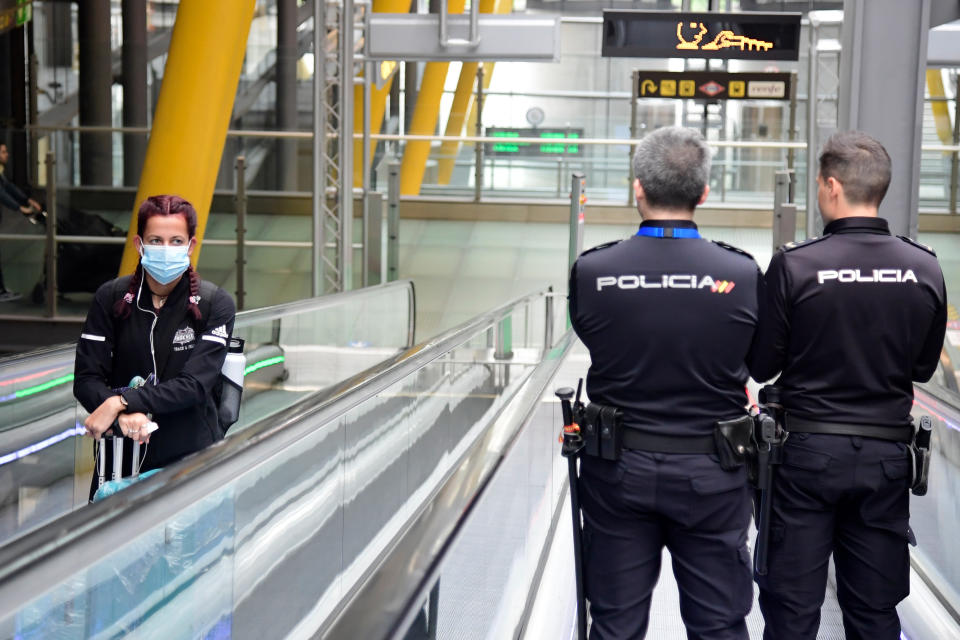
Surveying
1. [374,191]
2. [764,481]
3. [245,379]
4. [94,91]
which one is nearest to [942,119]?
[374,191]

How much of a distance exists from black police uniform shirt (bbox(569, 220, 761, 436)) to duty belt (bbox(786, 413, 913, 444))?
1.00 ft

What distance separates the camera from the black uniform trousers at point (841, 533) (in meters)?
3.00

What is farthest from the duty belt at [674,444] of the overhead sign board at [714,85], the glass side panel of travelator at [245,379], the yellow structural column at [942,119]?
the yellow structural column at [942,119]

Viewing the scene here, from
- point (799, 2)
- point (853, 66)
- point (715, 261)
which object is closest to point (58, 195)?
point (853, 66)

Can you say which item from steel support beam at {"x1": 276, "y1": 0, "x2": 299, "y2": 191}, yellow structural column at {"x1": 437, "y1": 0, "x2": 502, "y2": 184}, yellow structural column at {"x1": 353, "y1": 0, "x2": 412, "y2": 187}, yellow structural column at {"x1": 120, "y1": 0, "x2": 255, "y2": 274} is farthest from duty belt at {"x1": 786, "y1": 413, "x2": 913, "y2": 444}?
yellow structural column at {"x1": 437, "y1": 0, "x2": 502, "y2": 184}

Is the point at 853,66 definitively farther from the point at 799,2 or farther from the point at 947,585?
the point at 799,2

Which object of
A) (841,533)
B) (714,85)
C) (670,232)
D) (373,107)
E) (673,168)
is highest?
(714,85)

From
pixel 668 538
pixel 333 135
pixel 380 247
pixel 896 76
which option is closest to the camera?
pixel 668 538

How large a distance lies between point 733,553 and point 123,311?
1749 mm

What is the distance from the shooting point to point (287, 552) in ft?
10.6

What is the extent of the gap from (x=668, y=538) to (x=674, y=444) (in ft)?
0.85

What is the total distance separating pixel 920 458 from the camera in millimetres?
3021

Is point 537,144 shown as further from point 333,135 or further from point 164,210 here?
point 164,210

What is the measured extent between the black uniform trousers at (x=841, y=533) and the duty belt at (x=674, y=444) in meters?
0.39
